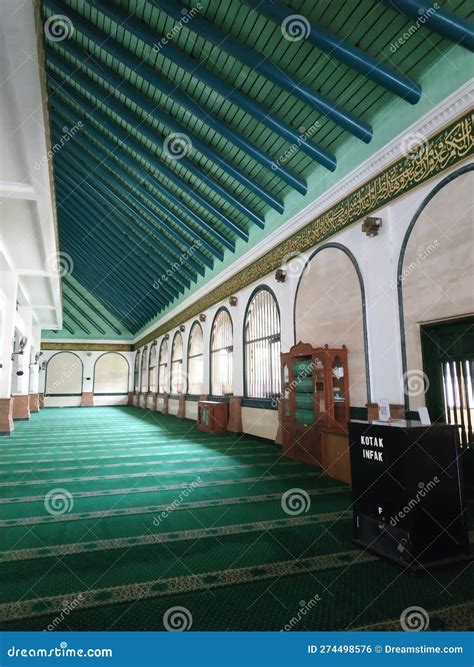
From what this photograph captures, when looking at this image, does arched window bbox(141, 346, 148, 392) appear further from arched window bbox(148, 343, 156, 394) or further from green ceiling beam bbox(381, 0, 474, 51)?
green ceiling beam bbox(381, 0, 474, 51)

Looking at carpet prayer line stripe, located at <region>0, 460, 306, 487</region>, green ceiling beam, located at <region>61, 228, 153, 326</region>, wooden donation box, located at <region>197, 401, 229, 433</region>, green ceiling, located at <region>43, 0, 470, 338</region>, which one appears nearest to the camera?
green ceiling, located at <region>43, 0, 470, 338</region>

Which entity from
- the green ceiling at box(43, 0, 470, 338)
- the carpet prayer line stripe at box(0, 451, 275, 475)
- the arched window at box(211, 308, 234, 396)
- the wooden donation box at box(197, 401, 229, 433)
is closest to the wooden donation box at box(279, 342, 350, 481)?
the carpet prayer line stripe at box(0, 451, 275, 475)

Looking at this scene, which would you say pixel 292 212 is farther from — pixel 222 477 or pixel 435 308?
pixel 222 477

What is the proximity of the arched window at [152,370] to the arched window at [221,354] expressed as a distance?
717 centimetres

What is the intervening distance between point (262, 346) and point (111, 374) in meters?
14.7

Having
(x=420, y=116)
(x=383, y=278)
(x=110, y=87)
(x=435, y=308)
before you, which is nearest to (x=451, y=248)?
(x=435, y=308)

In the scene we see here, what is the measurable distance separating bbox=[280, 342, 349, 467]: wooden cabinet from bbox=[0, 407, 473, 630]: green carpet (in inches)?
24.7

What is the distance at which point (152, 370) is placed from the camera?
57.0ft

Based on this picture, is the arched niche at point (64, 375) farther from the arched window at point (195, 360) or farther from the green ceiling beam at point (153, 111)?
the green ceiling beam at point (153, 111)

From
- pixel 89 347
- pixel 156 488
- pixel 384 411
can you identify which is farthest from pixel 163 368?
pixel 384 411

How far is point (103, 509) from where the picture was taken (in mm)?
3482

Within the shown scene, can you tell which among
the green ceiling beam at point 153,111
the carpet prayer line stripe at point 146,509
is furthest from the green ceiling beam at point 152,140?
the carpet prayer line stripe at point 146,509

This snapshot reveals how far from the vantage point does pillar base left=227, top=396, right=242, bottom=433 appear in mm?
8305

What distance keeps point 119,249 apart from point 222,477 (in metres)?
8.90
